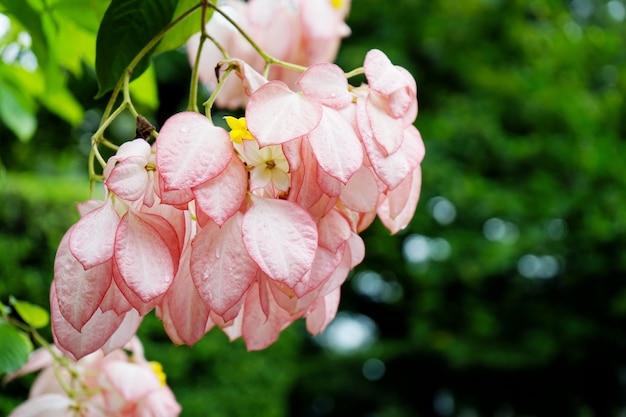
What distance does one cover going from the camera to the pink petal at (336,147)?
1.27 ft

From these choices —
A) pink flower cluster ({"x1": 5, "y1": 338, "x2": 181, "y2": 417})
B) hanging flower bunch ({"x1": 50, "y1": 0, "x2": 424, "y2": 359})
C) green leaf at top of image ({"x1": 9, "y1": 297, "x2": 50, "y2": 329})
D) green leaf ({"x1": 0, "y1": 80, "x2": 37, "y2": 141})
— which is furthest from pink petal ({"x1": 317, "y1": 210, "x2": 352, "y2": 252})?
green leaf ({"x1": 0, "y1": 80, "x2": 37, "y2": 141})

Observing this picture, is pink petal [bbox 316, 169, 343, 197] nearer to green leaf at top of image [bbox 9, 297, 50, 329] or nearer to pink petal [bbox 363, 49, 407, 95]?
pink petal [bbox 363, 49, 407, 95]

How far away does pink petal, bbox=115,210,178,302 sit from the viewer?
374mm

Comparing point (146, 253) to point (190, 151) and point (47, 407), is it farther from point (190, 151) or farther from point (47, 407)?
point (47, 407)

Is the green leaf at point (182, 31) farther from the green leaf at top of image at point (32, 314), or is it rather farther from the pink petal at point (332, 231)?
the green leaf at top of image at point (32, 314)

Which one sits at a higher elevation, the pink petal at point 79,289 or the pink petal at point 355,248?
the pink petal at point 79,289

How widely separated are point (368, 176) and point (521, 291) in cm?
450

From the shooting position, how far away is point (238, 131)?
42 cm

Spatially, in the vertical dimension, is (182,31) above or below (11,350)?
above

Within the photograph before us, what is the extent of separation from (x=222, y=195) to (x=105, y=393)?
33 cm

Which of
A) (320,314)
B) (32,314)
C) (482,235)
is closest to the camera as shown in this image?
(320,314)

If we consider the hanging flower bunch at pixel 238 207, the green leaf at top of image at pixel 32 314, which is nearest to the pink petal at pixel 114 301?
the hanging flower bunch at pixel 238 207

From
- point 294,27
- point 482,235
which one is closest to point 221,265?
point 294,27

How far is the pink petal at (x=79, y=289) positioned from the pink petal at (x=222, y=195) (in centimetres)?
6
